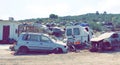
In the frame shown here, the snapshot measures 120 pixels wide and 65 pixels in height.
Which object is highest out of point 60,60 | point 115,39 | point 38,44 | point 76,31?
point 76,31

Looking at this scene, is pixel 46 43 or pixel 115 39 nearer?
pixel 46 43

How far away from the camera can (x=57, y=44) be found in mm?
26906

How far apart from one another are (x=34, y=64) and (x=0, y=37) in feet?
70.0

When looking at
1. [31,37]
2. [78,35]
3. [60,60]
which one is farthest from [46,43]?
[60,60]

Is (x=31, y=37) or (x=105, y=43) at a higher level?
(x=31, y=37)

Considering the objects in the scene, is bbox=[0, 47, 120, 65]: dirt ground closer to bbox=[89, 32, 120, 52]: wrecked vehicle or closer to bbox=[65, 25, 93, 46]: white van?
bbox=[65, 25, 93, 46]: white van

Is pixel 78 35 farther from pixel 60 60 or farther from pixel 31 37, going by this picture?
pixel 60 60

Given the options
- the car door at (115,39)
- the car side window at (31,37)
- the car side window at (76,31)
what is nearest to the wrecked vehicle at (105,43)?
the car door at (115,39)

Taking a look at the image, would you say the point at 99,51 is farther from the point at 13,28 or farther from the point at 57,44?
the point at 13,28

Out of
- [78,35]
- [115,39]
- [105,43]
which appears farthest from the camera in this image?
[78,35]

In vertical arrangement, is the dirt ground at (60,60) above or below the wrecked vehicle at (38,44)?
below

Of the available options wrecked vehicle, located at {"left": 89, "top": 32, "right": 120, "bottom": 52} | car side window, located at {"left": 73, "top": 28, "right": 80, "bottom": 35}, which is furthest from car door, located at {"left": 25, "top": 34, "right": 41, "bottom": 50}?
car side window, located at {"left": 73, "top": 28, "right": 80, "bottom": 35}

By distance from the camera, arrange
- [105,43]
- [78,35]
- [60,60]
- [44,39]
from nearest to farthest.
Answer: [60,60] → [44,39] → [105,43] → [78,35]

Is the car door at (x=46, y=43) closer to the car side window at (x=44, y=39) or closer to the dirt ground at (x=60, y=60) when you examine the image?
the car side window at (x=44, y=39)
